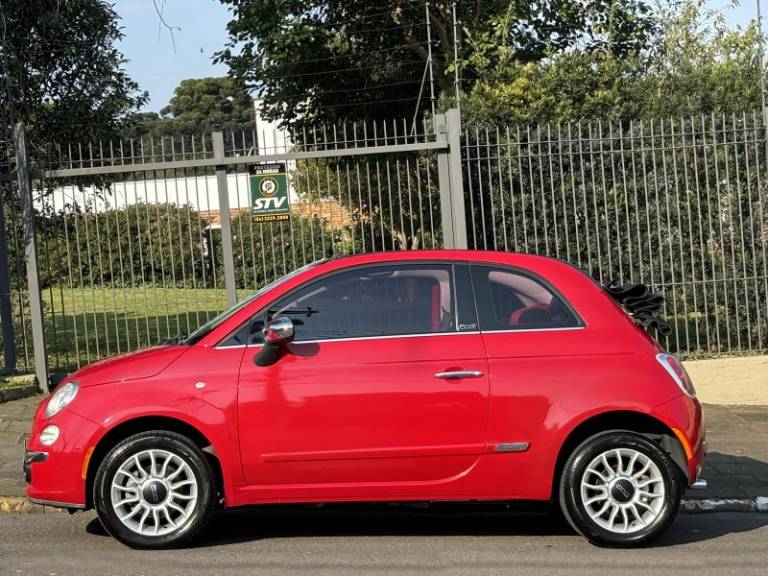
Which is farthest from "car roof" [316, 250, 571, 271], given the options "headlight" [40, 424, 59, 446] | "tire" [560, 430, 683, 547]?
"headlight" [40, 424, 59, 446]

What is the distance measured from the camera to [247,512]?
723 centimetres

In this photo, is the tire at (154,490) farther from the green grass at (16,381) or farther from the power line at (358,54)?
the power line at (358,54)

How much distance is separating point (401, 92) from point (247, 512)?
52.1 feet

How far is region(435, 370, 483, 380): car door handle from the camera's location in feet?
19.6

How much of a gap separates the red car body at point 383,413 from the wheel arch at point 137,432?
1cm

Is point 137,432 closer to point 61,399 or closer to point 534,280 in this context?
point 61,399

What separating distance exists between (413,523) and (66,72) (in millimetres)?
10000

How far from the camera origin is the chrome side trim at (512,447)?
5.99 meters

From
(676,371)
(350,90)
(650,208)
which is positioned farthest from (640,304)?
(350,90)

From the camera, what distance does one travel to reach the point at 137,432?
6.14 metres

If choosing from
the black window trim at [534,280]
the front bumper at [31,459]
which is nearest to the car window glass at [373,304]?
the black window trim at [534,280]

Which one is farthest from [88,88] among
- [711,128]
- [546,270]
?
[546,270]

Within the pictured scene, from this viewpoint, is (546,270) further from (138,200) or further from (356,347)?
(138,200)

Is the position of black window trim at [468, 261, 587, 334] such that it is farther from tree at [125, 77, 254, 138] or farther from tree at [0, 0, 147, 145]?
tree at [125, 77, 254, 138]
